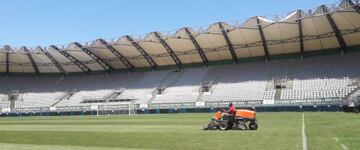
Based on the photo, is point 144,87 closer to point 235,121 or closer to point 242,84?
point 242,84

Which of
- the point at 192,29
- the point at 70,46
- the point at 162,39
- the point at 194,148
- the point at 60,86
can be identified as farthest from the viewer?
the point at 60,86

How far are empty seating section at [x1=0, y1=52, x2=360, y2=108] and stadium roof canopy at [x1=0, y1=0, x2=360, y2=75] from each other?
181 centimetres

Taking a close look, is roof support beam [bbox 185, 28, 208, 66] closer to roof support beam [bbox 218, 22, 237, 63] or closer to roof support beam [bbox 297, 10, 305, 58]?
roof support beam [bbox 218, 22, 237, 63]

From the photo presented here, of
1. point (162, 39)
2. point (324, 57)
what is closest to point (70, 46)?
point (162, 39)

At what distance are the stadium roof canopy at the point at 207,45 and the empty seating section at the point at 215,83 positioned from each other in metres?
1.81

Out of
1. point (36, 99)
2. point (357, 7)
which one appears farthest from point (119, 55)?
point (357, 7)

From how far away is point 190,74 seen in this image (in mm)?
78812

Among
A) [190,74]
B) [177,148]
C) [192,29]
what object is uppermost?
[192,29]

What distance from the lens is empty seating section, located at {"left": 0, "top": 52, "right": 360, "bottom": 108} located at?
6232cm

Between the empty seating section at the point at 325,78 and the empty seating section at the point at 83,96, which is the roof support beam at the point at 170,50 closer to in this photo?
the empty seating section at the point at 83,96

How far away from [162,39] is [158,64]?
574 inches

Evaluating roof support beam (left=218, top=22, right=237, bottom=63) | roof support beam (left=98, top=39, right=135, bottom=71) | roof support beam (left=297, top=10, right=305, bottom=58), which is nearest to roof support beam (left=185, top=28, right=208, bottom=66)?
roof support beam (left=218, top=22, right=237, bottom=63)

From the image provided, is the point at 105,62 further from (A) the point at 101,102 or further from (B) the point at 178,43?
(B) the point at 178,43

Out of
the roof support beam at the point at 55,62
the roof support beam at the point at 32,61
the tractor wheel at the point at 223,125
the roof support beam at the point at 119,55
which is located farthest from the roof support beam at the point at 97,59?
the tractor wheel at the point at 223,125
